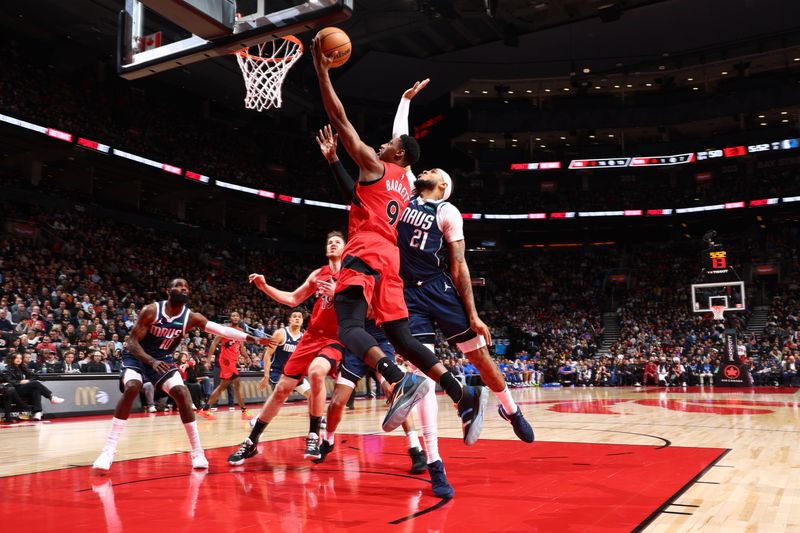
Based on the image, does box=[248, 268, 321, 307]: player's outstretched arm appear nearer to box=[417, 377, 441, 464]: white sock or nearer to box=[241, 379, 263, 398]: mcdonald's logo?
box=[417, 377, 441, 464]: white sock

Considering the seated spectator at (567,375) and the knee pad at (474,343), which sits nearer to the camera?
the knee pad at (474,343)

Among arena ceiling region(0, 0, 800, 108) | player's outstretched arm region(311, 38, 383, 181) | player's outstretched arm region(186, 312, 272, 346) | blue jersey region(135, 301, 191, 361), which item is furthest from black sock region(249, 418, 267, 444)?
arena ceiling region(0, 0, 800, 108)

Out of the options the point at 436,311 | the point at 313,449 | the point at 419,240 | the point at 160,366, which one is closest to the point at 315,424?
the point at 313,449

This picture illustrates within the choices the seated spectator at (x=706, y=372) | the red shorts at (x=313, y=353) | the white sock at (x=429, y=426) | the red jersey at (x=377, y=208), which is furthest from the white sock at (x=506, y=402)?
the seated spectator at (x=706, y=372)

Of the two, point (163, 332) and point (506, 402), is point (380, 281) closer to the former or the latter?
point (506, 402)

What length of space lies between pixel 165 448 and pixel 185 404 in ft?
6.22

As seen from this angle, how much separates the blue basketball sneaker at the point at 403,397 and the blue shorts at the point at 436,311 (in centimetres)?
83

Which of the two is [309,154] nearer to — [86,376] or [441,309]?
[86,376]

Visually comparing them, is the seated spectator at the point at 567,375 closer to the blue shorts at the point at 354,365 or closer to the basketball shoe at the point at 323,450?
the blue shorts at the point at 354,365

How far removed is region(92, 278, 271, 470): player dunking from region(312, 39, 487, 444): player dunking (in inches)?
78.7

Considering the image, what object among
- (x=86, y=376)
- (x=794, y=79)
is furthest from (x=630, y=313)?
(x=86, y=376)

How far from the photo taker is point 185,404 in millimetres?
6141

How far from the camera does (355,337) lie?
14.6 ft

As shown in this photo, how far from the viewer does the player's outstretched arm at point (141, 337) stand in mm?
6152
